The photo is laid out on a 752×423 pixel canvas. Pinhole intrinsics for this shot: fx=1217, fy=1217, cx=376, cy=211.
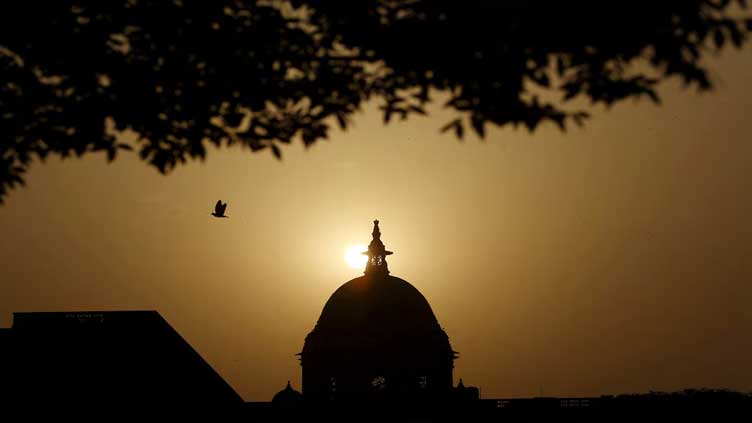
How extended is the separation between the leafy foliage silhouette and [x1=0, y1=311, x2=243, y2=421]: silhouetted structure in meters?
28.9

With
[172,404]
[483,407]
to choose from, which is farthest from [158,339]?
[483,407]

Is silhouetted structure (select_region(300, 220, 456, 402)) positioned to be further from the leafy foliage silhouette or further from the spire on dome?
the leafy foliage silhouette

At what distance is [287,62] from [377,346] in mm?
66063

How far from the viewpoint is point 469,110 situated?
490 inches

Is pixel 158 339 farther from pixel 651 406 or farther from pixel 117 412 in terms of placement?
pixel 651 406

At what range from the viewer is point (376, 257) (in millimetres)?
84562

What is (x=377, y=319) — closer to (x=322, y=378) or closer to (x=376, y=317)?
(x=376, y=317)

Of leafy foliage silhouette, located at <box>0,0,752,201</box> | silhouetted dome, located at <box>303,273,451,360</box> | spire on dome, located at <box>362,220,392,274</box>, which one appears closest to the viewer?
leafy foliage silhouette, located at <box>0,0,752,201</box>

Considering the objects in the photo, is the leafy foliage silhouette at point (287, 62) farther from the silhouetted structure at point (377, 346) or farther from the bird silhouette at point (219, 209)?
the silhouetted structure at point (377, 346)

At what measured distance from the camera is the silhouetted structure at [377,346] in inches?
3078

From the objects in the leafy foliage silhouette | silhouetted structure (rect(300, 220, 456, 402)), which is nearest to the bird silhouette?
the leafy foliage silhouette

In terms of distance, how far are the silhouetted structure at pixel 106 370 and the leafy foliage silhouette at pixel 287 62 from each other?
28914mm

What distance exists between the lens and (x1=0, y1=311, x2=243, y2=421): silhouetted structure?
41.2 metres

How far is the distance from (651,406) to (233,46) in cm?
5885
